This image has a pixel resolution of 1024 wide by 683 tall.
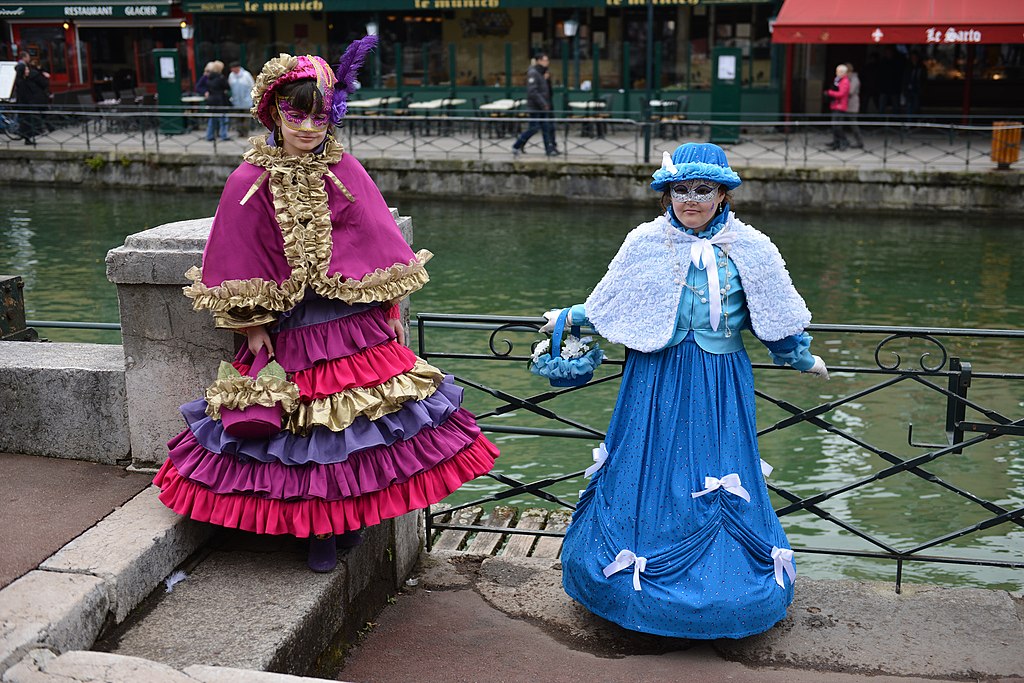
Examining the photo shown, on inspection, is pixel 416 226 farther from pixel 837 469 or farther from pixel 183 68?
pixel 183 68

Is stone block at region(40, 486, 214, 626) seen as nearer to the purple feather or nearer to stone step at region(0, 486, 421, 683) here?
stone step at region(0, 486, 421, 683)

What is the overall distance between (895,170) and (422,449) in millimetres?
13979

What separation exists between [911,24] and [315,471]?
1715cm

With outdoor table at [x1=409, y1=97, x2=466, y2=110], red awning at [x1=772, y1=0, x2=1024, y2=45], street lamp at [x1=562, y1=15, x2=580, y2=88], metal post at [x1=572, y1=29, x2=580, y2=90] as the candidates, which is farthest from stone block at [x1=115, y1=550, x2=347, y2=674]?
metal post at [x1=572, y1=29, x2=580, y2=90]

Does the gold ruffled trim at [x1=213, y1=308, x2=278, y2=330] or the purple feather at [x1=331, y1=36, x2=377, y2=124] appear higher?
the purple feather at [x1=331, y1=36, x2=377, y2=124]

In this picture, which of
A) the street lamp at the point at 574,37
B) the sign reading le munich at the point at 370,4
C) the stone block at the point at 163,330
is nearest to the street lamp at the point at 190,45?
the sign reading le munich at the point at 370,4

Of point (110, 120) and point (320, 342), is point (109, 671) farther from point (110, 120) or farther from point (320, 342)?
point (110, 120)

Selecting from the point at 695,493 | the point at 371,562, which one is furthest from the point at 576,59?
the point at 695,493

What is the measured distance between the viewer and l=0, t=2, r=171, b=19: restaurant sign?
25.1 meters

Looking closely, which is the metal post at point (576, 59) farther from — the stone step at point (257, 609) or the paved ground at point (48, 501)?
the stone step at point (257, 609)

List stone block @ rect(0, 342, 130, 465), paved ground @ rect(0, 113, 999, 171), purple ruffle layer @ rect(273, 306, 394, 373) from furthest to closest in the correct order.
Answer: paved ground @ rect(0, 113, 999, 171) → stone block @ rect(0, 342, 130, 465) → purple ruffle layer @ rect(273, 306, 394, 373)

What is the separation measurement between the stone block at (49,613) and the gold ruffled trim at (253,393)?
2.08 feet

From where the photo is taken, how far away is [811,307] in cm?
1180

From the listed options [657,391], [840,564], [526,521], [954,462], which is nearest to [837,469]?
[954,462]
